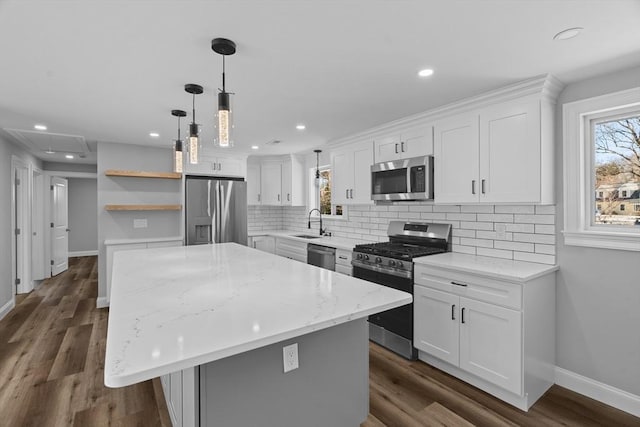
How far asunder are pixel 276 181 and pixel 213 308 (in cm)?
441

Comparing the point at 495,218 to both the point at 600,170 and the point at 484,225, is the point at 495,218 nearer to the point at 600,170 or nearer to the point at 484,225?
the point at 484,225

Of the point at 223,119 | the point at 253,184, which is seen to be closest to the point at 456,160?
the point at 223,119

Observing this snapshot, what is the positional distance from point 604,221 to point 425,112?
168 centimetres

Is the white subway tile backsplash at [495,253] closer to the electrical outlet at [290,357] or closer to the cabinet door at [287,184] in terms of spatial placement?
the electrical outlet at [290,357]

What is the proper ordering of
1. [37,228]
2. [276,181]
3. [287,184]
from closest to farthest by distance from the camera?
[287,184], [276,181], [37,228]

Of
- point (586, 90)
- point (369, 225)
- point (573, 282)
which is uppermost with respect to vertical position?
point (586, 90)

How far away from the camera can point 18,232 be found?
494cm

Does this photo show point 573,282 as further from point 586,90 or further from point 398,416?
point 398,416

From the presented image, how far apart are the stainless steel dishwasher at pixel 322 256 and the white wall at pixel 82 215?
6.81 metres

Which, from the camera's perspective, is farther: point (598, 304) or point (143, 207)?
point (143, 207)

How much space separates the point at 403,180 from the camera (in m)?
3.39

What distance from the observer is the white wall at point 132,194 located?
4.68 meters

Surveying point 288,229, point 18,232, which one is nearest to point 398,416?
point 288,229

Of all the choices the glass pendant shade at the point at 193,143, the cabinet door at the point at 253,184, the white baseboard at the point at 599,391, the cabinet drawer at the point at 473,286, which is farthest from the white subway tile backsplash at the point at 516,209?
the cabinet door at the point at 253,184
